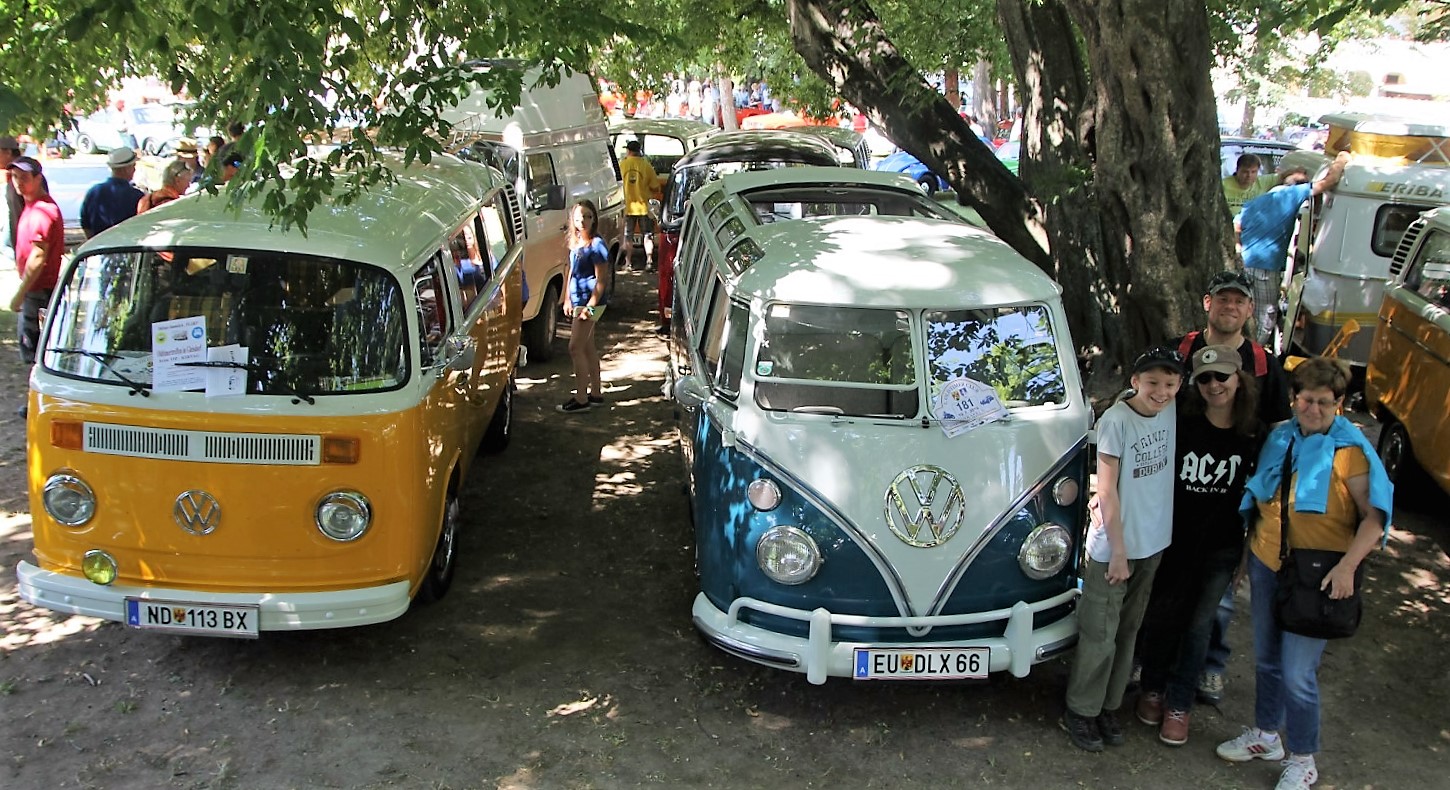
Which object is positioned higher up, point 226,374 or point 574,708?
point 226,374

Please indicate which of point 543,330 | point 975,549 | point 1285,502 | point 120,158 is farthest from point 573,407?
point 1285,502

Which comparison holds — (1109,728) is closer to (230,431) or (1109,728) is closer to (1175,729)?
(1175,729)

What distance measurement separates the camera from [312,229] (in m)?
5.63

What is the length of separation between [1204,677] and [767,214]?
3.74 metres

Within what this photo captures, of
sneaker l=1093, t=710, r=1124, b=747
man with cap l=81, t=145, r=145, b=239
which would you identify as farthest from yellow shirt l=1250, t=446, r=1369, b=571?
man with cap l=81, t=145, r=145, b=239

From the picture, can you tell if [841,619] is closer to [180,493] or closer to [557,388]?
[180,493]

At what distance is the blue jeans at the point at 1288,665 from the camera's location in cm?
468

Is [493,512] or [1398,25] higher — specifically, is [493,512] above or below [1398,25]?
below

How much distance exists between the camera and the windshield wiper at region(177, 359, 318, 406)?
523cm

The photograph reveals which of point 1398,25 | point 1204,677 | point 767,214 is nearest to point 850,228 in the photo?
point 767,214

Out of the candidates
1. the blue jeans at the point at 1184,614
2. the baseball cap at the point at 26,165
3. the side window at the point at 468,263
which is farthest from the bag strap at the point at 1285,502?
the baseball cap at the point at 26,165

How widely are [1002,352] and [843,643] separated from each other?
151 cm

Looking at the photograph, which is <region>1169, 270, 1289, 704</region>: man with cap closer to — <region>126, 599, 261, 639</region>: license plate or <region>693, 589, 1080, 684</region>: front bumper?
<region>693, 589, 1080, 684</region>: front bumper

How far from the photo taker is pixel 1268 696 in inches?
195
